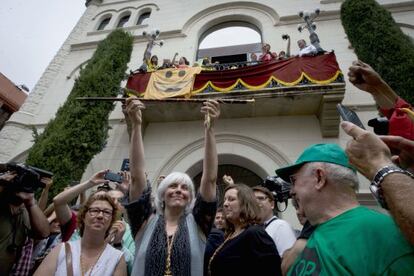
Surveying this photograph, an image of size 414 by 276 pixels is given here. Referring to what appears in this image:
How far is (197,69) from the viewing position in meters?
7.36

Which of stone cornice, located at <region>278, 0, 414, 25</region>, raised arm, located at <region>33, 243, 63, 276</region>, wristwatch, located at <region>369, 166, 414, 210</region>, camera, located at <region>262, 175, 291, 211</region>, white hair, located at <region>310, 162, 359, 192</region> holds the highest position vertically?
stone cornice, located at <region>278, 0, 414, 25</region>

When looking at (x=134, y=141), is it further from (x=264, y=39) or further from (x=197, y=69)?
(x=264, y=39)

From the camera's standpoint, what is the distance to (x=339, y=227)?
1.22 metres

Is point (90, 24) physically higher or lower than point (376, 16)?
higher

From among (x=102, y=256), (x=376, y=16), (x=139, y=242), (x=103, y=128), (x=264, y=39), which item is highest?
(x=264, y=39)

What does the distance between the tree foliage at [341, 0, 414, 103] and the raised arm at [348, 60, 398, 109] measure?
4.97 metres

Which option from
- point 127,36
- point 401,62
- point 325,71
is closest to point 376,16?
point 401,62

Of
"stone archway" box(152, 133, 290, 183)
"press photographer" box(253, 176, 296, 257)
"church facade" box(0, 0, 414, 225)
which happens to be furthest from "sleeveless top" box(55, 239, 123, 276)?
"stone archway" box(152, 133, 290, 183)

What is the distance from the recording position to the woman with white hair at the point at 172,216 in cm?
191

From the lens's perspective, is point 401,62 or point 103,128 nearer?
point 401,62

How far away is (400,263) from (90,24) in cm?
1485

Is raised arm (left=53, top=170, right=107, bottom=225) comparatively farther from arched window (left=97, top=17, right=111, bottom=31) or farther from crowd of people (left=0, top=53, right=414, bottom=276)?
arched window (left=97, top=17, right=111, bottom=31)

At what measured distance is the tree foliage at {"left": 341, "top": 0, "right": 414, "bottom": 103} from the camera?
598cm

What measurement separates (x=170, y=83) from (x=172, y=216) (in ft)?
18.2
